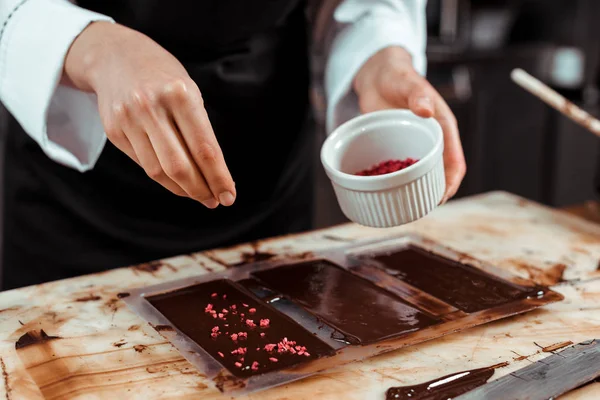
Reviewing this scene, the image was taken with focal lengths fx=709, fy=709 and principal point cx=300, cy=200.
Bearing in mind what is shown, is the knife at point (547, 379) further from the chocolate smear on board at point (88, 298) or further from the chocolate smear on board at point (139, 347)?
the chocolate smear on board at point (88, 298)

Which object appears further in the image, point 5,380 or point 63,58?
point 63,58

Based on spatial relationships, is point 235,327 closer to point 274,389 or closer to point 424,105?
point 274,389

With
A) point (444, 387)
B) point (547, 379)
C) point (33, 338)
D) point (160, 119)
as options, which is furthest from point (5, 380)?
point (547, 379)

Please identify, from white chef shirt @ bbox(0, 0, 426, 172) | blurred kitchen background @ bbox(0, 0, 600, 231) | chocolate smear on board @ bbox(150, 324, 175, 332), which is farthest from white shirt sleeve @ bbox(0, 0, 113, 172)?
blurred kitchen background @ bbox(0, 0, 600, 231)

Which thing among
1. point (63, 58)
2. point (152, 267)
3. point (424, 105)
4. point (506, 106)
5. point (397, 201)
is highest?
point (63, 58)

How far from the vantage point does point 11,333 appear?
918 millimetres

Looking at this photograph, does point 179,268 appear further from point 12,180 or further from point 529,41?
point 529,41

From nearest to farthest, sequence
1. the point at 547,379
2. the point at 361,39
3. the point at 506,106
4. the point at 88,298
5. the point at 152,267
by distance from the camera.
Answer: the point at 547,379, the point at 88,298, the point at 152,267, the point at 361,39, the point at 506,106

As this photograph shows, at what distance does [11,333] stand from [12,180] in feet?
1.71

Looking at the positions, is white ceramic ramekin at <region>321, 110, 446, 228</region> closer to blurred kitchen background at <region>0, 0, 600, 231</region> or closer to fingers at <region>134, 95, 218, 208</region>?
fingers at <region>134, 95, 218, 208</region>

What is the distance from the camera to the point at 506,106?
9.42 feet

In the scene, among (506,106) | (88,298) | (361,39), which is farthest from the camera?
(506,106)

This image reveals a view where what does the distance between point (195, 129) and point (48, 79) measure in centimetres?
28

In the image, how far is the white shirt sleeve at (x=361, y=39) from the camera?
1.29m
